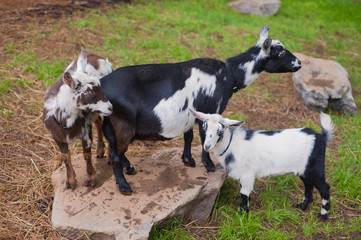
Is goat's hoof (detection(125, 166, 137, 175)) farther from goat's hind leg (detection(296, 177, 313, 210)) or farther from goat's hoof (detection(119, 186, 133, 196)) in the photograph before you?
goat's hind leg (detection(296, 177, 313, 210))

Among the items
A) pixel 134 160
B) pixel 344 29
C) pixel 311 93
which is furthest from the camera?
pixel 344 29

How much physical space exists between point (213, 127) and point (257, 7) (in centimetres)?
881

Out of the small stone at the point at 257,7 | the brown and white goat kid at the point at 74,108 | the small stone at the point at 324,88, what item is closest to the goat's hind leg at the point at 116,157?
the brown and white goat kid at the point at 74,108

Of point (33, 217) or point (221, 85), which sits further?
point (221, 85)

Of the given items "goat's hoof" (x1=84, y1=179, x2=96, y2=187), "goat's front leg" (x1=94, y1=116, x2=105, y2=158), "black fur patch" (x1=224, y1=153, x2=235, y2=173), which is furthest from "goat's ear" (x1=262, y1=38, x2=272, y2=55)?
"goat's hoof" (x1=84, y1=179, x2=96, y2=187)

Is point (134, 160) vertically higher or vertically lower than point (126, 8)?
lower

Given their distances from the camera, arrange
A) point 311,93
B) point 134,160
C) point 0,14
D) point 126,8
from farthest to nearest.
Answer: point 126,8 < point 0,14 < point 311,93 < point 134,160

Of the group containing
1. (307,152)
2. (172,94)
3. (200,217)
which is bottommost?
(200,217)

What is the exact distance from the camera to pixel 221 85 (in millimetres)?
3949

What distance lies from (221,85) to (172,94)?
64cm

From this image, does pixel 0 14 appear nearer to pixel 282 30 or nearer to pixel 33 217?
pixel 33 217

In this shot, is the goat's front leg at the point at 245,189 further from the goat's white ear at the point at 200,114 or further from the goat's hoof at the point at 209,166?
the goat's white ear at the point at 200,114

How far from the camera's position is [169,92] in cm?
364

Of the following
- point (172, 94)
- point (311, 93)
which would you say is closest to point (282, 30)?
point (311, 93)
